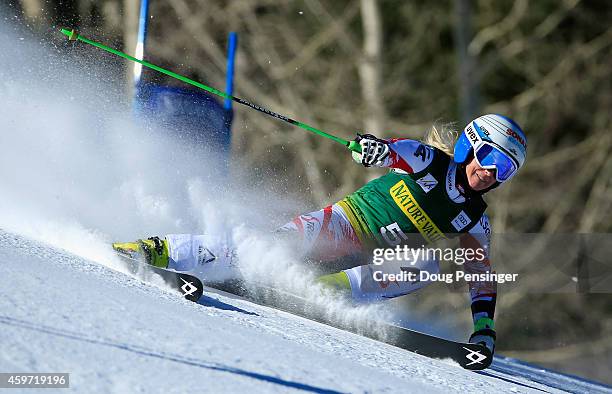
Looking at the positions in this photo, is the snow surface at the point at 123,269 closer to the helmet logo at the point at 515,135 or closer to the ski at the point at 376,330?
the ski at the point at 376,330

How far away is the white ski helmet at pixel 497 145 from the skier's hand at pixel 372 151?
0.51 m

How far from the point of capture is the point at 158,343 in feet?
9.48

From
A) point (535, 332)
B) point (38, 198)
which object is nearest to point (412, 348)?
point (38, 198)

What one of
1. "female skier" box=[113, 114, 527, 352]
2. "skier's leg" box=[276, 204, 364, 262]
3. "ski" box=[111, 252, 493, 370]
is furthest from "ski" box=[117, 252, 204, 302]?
"skier's leg" box=[276, 204, 364, 262]

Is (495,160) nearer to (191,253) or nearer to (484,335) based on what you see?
(484,335)

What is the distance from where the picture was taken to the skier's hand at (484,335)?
4645 mm

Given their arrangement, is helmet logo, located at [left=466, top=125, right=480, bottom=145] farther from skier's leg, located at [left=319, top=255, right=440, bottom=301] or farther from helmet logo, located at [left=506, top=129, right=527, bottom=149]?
skier's leg, located at [left=319, top=255, right=440, bottom=301]

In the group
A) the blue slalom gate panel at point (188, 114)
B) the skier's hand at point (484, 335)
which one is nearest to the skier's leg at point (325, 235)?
the skier's hand at point (484, 335)

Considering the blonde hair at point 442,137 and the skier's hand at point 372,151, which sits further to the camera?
the blonde hair at point 442,137

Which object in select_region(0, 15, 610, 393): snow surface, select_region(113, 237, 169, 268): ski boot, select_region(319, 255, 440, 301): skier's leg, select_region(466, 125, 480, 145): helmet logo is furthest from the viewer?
select_region(319, 255, 440, 301): skier's leg

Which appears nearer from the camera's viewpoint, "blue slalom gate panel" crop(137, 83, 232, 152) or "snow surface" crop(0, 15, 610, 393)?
"snow surface" crop(0, 15, 610, 393)

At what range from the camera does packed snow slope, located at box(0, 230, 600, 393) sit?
8.50 feet

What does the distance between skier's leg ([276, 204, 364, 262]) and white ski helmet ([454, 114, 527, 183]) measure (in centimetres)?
72
